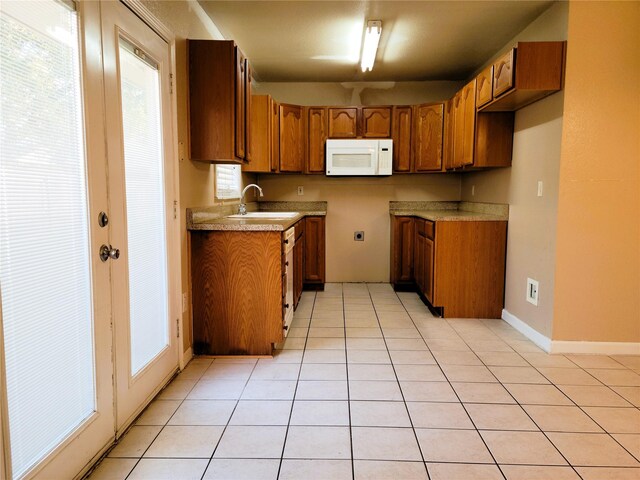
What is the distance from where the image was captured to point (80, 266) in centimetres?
167

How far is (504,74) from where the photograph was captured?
3.01 meters

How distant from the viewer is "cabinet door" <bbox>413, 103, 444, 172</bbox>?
15.6 feet

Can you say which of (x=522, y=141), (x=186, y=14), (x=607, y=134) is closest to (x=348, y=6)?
(x=186, y=14)

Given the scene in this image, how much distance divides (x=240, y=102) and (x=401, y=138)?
2.51 meters

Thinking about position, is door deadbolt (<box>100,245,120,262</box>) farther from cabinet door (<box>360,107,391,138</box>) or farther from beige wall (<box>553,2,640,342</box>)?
cabinet door (<box>360,107,391,138</box>)

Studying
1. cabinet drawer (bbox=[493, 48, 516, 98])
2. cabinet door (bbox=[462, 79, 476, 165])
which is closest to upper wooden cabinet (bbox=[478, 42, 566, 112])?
cabinet drawer (bbox=[493, 48, 516, 98])

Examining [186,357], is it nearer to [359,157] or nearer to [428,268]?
[428,268]

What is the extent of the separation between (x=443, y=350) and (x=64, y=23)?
2.82m

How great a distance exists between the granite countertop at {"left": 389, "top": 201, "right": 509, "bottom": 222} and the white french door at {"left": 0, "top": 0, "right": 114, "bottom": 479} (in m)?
2.90

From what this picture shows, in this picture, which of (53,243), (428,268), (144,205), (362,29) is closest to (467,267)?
(428,268)

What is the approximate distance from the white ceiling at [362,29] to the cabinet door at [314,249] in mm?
1698

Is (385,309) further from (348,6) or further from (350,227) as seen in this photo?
(348,6)

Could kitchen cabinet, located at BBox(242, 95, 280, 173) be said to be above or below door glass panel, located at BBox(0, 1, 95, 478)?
above

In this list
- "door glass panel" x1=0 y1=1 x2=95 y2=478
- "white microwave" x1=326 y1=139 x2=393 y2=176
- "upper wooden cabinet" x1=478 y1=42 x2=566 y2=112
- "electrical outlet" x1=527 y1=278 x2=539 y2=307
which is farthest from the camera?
"white microwave" x1=326 y1=139 x2=393 y2=176
